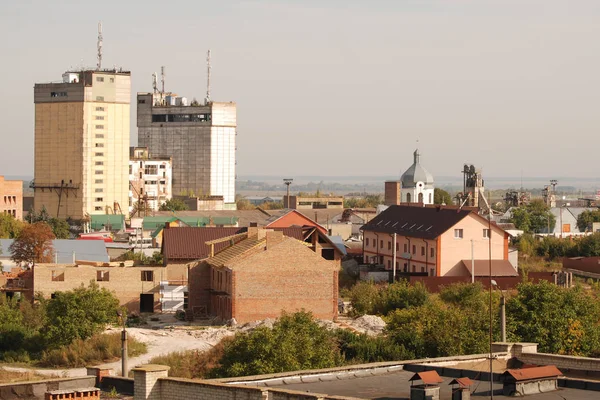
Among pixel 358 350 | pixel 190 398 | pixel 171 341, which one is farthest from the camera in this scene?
pixel 171 341

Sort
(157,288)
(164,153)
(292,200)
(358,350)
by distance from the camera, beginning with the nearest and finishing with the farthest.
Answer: (358,350), (157,288), (292,200), (164,153)

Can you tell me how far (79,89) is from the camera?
138 meters

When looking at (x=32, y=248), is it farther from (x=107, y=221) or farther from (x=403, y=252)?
(x=107, y=221)

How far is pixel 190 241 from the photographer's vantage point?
62.3 meters

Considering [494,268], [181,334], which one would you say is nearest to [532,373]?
[181,334]

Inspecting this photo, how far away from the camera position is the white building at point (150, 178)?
156 meters

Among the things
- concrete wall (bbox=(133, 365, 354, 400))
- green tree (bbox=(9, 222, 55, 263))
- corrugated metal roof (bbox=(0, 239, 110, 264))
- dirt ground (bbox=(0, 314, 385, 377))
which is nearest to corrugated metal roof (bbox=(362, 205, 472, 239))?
corrugated metal roof (bbox=(0, 239, 110, 264))

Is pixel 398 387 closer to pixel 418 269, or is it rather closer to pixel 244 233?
pixel 244 233

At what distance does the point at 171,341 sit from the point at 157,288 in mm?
10634

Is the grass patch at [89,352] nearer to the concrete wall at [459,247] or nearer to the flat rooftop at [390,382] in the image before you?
the flat rooftop at [390,382]

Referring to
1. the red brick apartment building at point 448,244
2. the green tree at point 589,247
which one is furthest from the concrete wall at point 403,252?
the green tree at point 589,247

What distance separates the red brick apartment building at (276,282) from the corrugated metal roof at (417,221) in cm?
1767

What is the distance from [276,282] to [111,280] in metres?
9.91

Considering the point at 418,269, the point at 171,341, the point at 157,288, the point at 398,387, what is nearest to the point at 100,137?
the point at 418,269
